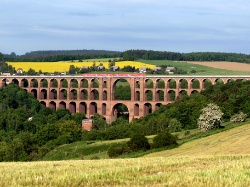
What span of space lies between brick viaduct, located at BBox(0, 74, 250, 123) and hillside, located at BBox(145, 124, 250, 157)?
68.2m

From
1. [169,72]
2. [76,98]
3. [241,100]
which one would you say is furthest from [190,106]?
[169,72]

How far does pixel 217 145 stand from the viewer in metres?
48.1

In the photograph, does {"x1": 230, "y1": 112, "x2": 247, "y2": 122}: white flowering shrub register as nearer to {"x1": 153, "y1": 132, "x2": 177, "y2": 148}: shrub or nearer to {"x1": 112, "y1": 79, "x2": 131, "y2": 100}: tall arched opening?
{"x1": 153, "y1": 132, "x2": 177, "y2": 148}: shrub

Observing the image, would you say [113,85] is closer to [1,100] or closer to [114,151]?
[1,100]

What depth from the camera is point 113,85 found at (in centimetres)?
13750

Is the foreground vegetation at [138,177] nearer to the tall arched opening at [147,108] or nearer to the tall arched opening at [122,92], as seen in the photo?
the tall arched opening at [147,108]

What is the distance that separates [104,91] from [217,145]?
91466 mm

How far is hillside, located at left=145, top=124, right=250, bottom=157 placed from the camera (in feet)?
141

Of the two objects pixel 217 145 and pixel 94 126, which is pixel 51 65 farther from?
pixel 217 145

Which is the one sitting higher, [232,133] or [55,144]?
[232,133]

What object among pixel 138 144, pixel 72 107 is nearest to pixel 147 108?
pixel 72 107

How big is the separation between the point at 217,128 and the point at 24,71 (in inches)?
4659

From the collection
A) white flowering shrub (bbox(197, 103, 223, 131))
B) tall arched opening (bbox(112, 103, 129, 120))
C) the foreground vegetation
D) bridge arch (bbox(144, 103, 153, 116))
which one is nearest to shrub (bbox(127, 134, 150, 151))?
white flowering shrub (bbox(197, 103, 223, 131))

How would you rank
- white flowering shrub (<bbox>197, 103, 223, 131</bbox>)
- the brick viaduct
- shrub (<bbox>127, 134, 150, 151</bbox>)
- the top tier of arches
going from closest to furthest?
shrub (<bbox>127, 134, 150, 151</bbox>), white flowering shrub (<bbox>197, 103, 223, 131</bbox>), the brick viaduct, the top tier of arches
